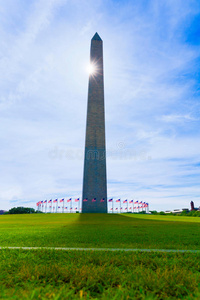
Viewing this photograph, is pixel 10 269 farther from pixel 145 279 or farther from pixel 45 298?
pixel 145 279

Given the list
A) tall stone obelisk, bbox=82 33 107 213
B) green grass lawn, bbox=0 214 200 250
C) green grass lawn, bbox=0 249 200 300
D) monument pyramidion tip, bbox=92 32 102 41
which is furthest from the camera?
monument pyramidion tip, bbox=92 32 102 41

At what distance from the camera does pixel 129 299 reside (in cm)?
266

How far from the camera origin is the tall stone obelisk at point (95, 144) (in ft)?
137

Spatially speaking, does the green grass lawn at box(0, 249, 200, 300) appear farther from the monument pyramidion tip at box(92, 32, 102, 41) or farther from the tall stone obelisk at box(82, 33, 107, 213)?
the monument pyramidion tip at box(92, 32, 102, 41)

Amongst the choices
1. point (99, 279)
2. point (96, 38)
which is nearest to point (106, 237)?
point (99, 279)

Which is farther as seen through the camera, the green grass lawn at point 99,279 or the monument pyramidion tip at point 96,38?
the monument pyramidion tip at point 96,38

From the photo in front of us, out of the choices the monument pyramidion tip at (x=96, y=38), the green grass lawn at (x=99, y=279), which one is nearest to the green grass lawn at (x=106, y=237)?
the green grass lawn at (x=99, y=279)

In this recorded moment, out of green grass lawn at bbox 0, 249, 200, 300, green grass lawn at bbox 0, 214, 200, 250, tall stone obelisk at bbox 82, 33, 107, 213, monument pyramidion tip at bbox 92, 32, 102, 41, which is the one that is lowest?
green grass lawn at bbox 0, 214, 200, 250

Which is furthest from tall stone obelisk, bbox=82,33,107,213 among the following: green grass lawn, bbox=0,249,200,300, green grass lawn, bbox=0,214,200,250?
green grass lawn, bbox=0,249,200,300

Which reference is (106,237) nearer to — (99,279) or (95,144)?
(99,279)

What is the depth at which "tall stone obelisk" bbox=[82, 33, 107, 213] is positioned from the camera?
1640 inches

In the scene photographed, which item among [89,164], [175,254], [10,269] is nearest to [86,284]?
[10,269]

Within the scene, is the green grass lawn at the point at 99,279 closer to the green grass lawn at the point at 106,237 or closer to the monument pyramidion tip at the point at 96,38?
the green grass lawn at the point at 106,237

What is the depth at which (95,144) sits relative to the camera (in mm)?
42844
